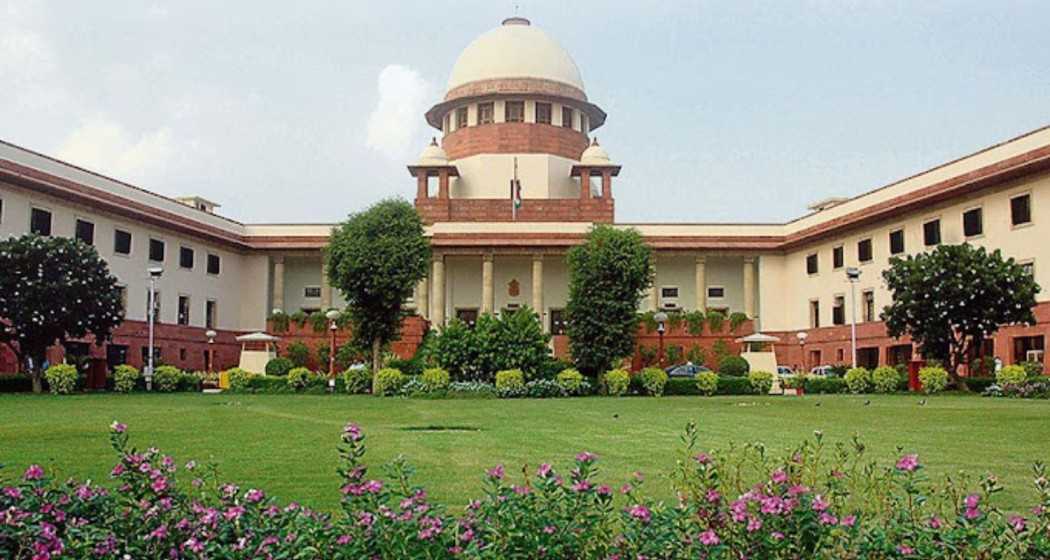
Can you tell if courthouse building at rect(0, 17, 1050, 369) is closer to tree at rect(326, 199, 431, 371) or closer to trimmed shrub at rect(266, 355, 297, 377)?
trimmed shrub at rect(266, 355, 297, 377)

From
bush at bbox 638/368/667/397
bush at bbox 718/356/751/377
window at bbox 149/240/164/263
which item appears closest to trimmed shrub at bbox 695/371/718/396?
bush at bbox 638/368/667/397

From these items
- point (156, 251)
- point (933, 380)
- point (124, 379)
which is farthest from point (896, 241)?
point (156, 251)

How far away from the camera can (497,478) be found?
14.5 ft

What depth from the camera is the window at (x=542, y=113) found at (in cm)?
4800

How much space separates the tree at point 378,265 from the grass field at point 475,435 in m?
8.66

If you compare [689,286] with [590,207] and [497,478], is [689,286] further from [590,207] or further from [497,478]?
[497,478]

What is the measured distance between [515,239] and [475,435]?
31784 mm

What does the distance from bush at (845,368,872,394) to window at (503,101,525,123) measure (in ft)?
75.4

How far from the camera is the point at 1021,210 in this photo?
98.1ft

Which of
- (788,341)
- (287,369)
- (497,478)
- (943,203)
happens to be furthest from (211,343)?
(497,478)

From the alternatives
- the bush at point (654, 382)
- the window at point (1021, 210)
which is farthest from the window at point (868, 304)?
the bush at point (654, 382)

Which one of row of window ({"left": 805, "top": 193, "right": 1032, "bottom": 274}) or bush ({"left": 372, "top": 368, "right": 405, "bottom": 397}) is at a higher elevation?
row of window ({"left": 805, "top": 193, "right": 1032, "bottom": 274})

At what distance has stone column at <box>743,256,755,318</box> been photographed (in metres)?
45.6

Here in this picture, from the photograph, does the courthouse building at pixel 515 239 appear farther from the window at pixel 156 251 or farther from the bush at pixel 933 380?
the bush at pixel 933 380
